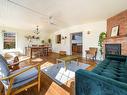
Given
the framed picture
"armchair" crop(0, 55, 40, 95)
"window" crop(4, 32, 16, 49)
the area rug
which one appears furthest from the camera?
"window" crop(4, 32, 16, 49)

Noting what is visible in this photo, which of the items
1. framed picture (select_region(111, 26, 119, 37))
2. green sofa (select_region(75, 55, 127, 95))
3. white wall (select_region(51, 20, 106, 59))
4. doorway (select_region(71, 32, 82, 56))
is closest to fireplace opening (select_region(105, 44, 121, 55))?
framed picture (select_region(111, 26, 119, 37))

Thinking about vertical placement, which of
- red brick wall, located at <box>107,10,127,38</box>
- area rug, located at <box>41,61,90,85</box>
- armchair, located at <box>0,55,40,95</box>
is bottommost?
area rug, located at <box>41,61,90,85</box>

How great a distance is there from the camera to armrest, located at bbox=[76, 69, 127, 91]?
78cm

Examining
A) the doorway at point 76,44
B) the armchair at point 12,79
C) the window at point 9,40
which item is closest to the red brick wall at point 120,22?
the armchair at point 12,79

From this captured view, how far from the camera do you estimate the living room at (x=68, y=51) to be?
3.90ft

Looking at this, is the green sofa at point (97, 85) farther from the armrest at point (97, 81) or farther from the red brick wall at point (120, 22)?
the red brick wall at point (120, 22)

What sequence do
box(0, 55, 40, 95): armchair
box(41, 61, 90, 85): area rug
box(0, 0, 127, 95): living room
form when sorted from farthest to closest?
box(41, 61, 90, 85): area rug, box(0, 55, 40, 95): armchair, box(0, 0, 127, 95): living room

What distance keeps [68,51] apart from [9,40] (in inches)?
197

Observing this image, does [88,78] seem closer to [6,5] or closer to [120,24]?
[120,24]

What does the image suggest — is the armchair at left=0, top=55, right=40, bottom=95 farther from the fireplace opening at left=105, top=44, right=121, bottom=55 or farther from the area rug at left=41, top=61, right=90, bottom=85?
the fireplace opening at left=105, top=44, right=121, bottom=55

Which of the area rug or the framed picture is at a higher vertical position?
the framed picture

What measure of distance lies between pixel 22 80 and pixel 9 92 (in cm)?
29

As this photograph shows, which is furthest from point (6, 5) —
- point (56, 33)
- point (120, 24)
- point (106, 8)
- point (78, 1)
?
point (56, 33)

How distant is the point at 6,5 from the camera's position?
3.76 m
